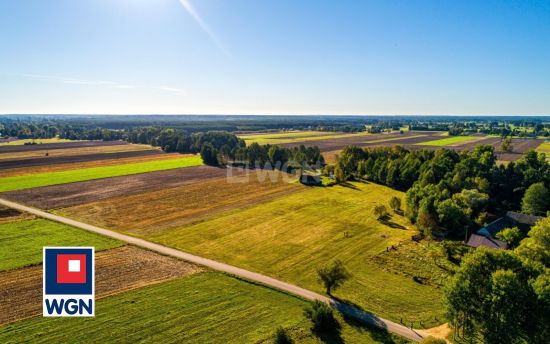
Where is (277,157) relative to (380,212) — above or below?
above

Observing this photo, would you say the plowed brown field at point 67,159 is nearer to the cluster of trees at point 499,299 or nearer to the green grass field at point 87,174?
the green grass field at point 87,174

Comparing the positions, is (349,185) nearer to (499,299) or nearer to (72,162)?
(499,299)

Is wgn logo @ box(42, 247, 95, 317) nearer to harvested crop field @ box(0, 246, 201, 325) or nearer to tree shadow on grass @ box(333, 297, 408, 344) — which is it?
harvested crop field @ box(0, 246, 201, 325)

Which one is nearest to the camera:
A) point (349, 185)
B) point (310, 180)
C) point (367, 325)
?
point (367, 325)

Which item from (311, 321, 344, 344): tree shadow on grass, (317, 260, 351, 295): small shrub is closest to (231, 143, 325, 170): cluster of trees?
(317, 260, 351, 295): small shrub

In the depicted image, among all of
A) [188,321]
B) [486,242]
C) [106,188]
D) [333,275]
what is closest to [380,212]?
[486,242]

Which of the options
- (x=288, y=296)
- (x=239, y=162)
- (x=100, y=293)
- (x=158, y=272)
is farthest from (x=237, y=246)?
(x=239, y=162)
